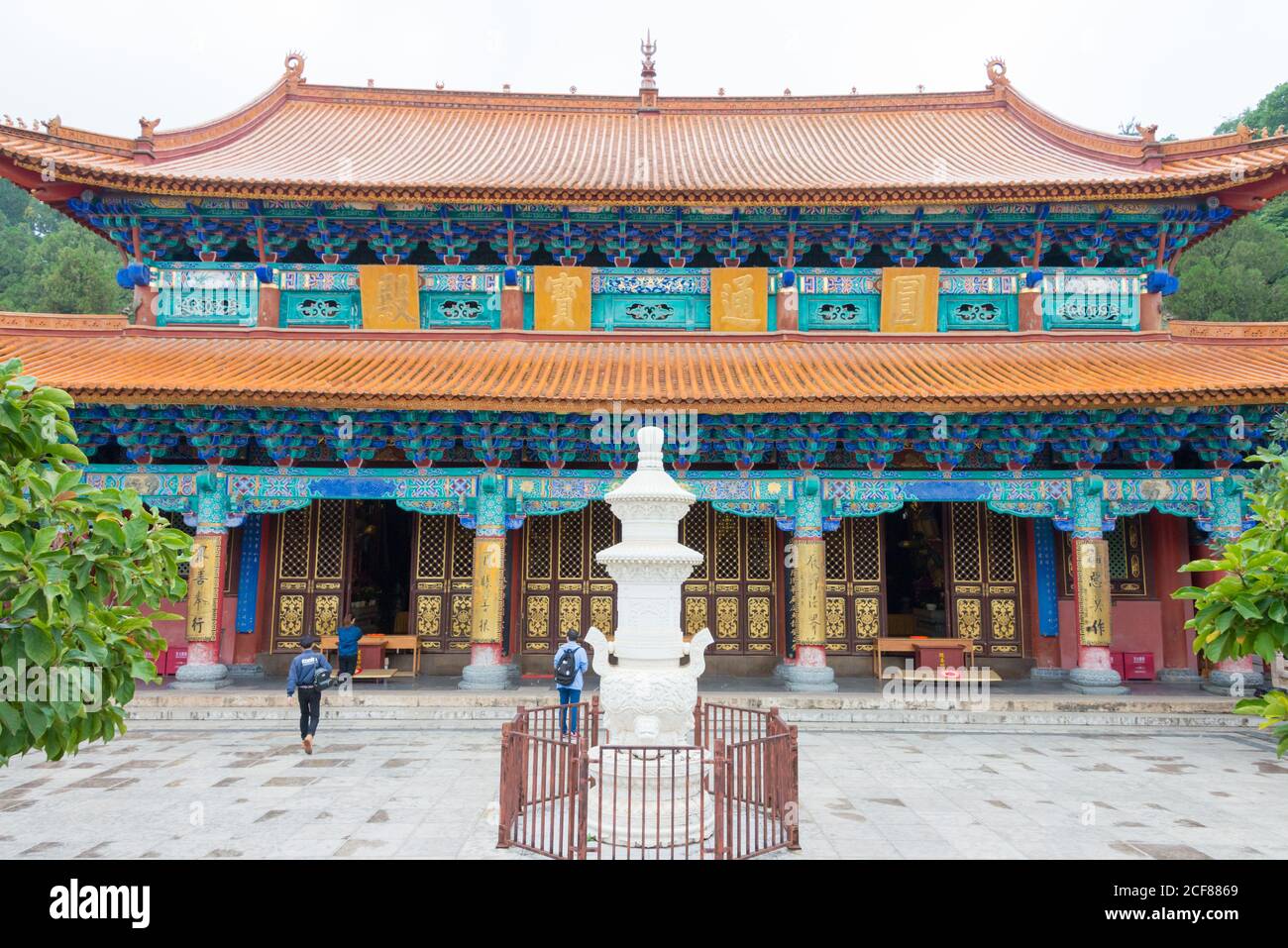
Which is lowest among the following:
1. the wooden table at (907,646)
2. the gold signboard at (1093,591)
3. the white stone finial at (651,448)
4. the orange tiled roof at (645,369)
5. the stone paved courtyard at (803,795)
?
the stone paved courtyard at (803,795)

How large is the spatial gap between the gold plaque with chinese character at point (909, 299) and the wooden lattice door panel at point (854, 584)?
125 inches

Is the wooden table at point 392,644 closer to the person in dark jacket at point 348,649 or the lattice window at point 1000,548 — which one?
the person in dark jacket at point 348,649

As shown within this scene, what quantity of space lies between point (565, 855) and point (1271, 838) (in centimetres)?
520

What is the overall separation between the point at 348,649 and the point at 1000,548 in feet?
33.1

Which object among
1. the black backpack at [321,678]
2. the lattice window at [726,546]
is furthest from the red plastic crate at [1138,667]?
the black backpack at [321,678]

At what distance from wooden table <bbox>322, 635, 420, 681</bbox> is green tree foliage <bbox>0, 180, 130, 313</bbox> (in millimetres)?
22733

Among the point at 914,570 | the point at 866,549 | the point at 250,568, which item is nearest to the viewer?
the point at 250,568

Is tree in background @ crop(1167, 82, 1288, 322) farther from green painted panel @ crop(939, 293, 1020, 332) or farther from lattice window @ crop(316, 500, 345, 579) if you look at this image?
lattice window @ crop(316, 500, 345, 579)

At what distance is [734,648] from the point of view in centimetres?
1173

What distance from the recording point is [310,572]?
38.8ft

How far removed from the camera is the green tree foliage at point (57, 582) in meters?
2.95

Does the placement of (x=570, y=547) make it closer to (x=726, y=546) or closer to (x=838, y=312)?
(x=726, y=546)

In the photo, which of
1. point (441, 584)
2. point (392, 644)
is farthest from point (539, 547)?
point (392, 644)

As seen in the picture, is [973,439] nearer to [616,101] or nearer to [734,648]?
[734,648]
